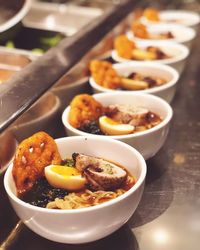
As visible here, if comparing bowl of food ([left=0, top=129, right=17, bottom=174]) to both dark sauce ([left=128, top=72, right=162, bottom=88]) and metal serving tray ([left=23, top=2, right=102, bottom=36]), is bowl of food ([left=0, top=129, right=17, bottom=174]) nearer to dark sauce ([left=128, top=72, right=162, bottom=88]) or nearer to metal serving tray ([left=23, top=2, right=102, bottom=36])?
dark sauce ([left=128, top=72, right=162, bottom=88])

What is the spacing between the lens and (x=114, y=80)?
174 cm

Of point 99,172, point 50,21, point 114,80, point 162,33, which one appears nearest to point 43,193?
point 99,172

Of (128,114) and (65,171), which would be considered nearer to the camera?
(65,171)

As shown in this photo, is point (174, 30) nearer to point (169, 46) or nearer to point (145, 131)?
point (169, 46)

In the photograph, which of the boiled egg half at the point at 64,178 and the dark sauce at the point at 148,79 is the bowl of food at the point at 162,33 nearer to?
the dark sauce at the point at 148,79

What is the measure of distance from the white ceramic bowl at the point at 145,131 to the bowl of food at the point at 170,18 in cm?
96

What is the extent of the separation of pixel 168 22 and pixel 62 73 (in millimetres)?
1192

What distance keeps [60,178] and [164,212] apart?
0.30 metres

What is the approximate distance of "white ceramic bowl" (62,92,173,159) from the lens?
1.33 meters

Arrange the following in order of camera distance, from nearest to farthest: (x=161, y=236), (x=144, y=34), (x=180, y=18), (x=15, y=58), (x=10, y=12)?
1. (x=161, y=236)
2. (x=10, y=12)
3. (x=15, y=58)
4. (x=144, y=34)
5. (x=180, y=18)

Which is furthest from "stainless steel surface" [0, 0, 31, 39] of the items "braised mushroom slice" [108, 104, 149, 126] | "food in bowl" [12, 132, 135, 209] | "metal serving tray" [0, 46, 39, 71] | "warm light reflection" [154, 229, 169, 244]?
"warm light reflection" [154, 229, 169, 244]

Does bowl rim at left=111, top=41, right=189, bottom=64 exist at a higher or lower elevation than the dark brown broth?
lower

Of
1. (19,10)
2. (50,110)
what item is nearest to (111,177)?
(50,110)

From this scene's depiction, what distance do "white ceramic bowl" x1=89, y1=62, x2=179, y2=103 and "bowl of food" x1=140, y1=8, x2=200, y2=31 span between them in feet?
2.07
